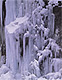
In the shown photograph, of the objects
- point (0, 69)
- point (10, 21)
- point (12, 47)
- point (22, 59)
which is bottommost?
point (0, 69)

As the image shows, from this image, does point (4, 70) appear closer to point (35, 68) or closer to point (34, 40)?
point (35, 68)

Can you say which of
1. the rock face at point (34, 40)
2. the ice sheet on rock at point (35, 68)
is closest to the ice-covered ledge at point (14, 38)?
the rock face at point (34, 40)

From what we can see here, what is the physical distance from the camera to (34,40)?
7.47 ft

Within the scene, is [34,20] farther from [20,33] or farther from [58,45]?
[58,45]

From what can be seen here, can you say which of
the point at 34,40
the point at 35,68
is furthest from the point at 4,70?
the point at 34,40

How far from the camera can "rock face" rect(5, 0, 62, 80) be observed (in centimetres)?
224

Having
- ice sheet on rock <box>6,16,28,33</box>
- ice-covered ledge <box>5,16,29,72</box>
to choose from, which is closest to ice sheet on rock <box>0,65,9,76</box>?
ice-covered ledge <box>5,16,29,72</box>

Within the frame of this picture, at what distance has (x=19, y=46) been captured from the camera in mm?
2289

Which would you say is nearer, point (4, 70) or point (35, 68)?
point (35, 68)

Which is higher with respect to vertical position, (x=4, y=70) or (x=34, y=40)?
(x=34, y=40)

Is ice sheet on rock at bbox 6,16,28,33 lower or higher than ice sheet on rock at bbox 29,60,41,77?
higher

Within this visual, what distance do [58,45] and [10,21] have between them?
0.74m

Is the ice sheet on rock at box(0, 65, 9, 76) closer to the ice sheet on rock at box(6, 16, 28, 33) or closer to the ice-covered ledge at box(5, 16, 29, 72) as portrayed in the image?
the ice-covered ledge at box(5, 16, 29, 72)

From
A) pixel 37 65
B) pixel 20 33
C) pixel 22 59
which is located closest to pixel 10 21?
pixel 20 33
